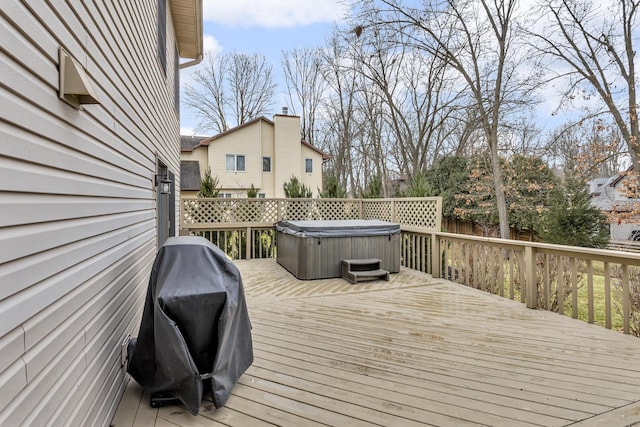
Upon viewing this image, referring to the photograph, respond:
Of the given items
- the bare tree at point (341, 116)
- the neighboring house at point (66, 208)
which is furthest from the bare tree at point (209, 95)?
the neighboring house at point (66, 208)

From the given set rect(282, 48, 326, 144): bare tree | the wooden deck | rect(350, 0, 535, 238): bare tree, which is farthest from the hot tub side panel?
rect(282, 48, 326, 144): bare tree

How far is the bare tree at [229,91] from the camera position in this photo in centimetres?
2025

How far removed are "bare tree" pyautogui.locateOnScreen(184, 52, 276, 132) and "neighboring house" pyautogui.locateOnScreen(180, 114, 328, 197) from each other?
3935mm

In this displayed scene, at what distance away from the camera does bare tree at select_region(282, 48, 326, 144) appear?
61.6 feet

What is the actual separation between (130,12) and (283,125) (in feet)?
49.2

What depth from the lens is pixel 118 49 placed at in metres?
2.35

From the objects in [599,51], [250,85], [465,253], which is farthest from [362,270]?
[250,85]

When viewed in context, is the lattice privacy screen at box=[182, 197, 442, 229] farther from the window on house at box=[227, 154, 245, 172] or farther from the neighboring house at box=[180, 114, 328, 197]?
the window on house at box=[227, 154, 245, 172]

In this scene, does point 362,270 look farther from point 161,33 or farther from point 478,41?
point 478,41

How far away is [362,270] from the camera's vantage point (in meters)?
5.85

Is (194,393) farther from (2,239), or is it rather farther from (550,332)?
(550,332)

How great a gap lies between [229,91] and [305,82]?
15.3 ft

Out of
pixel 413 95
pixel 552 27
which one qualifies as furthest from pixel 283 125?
pixel 552 27

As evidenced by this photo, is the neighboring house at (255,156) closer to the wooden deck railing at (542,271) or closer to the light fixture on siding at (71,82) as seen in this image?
the wooden deck railing at (542,271)
